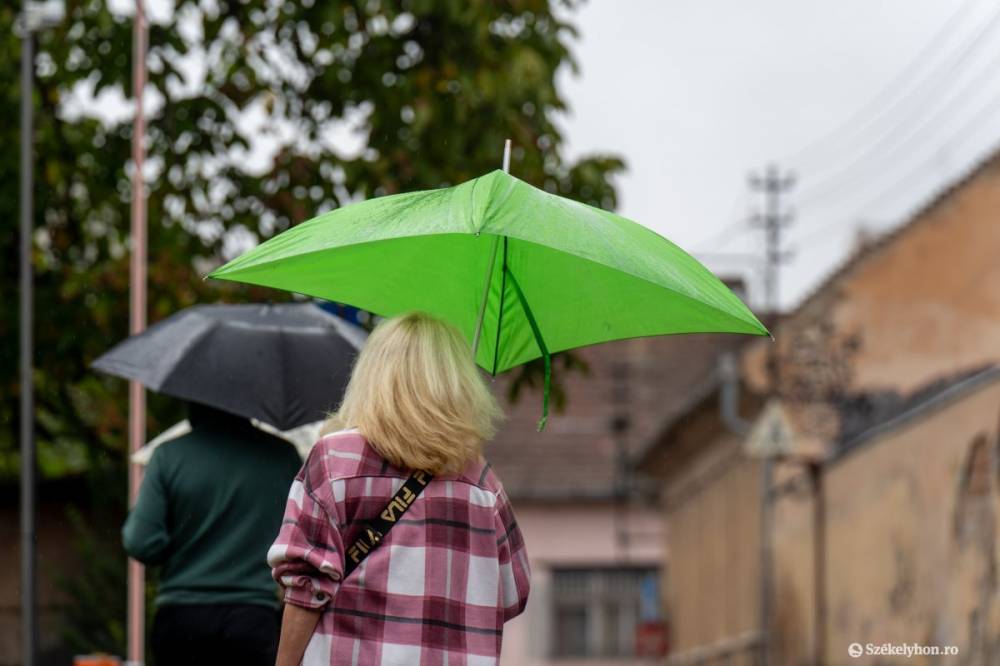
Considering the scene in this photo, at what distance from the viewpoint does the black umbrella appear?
19.7ft

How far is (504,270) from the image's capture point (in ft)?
16.8

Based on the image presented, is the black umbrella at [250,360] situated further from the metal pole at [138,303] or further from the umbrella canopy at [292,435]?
the metal pole at [138,303]

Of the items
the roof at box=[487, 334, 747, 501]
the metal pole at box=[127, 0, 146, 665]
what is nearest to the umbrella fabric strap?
the metal pole at box=[127, 0, 146, 665]

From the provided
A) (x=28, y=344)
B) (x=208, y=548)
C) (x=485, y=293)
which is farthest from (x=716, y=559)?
(x=485, y=293)

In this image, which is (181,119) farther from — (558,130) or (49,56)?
(558,130)

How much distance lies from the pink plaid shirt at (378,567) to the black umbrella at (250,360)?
5.89 feet

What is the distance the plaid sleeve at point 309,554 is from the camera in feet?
13.3

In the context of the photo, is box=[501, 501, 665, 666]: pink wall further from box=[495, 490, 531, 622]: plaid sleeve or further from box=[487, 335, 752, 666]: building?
box=[495, 490, 531, 622]: plaid sleeve

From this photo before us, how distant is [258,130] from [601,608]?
102 feet

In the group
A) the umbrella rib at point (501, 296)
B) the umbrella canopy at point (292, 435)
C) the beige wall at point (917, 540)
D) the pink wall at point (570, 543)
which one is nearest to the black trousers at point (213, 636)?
the umbrella canopy at point (292, 435)

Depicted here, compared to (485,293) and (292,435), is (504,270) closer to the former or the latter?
(485,293)

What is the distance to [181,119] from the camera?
11.4 metres

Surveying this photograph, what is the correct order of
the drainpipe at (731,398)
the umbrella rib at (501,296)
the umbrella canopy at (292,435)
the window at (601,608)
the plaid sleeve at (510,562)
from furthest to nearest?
1. the window at (601,608)
2. the drainpipe at (731,398)
3. the umbrella canopy at (292,435)
4. the umbrella rib at (501,296)
5. the plaid sleeve at (510,562)

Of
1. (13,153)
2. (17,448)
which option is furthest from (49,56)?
(17,448)
